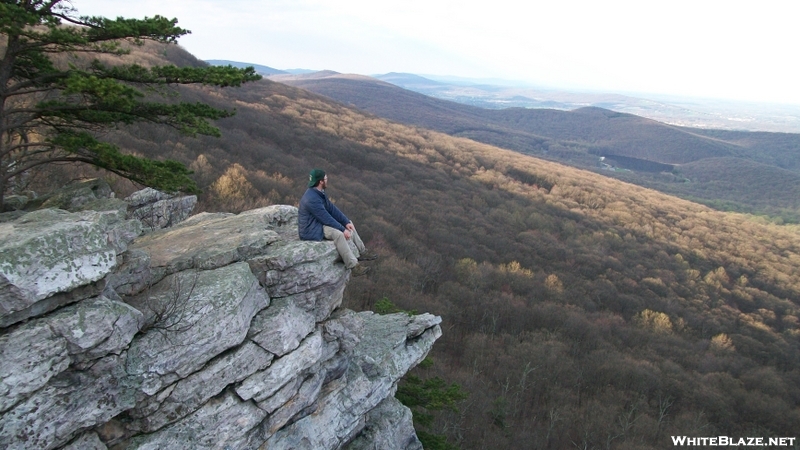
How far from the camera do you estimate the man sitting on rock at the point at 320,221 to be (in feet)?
26.8

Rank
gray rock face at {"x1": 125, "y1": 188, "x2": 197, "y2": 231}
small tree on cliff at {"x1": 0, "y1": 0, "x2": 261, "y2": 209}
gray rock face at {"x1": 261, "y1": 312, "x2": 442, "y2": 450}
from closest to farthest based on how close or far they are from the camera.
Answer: small tree on cliff at {"x1": 0, "y1": 0, "x2": 261, "y2": 209} < gray rock face at {"x1": 261, "y1": 312, "x2": 442, "y2": 450} < gray rock face at {"x1": 125, "y1": 188, "x2": 197, "y2": 231}

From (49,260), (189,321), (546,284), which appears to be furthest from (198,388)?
(546,284)

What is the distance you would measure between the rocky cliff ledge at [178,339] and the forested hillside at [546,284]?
8483 millimetres

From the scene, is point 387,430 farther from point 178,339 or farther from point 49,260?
point 49,260

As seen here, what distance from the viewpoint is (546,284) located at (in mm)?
39938

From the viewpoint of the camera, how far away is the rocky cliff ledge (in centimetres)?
510

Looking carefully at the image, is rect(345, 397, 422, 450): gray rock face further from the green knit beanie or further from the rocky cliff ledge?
the green knit beanie

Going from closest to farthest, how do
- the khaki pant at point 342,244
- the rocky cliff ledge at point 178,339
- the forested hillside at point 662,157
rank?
the rocky cliff ledge at point 178,339, the khaki pant at point 342,244, the forested hillside at point 662,157

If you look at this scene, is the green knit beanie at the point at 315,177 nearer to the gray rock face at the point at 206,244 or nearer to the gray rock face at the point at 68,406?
the gray rock face at the point at 206,244

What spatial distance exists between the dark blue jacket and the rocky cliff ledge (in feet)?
1.23

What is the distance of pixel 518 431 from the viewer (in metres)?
22.9

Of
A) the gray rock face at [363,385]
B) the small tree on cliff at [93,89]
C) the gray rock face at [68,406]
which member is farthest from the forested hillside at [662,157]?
the gray rock face at [68,406]

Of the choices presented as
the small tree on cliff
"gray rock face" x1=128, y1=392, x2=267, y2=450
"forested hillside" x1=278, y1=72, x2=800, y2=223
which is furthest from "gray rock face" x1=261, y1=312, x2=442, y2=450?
"forested hillside" x1=278, y1=72, x2=800, y2=223

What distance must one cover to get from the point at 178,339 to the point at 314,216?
3177mm
